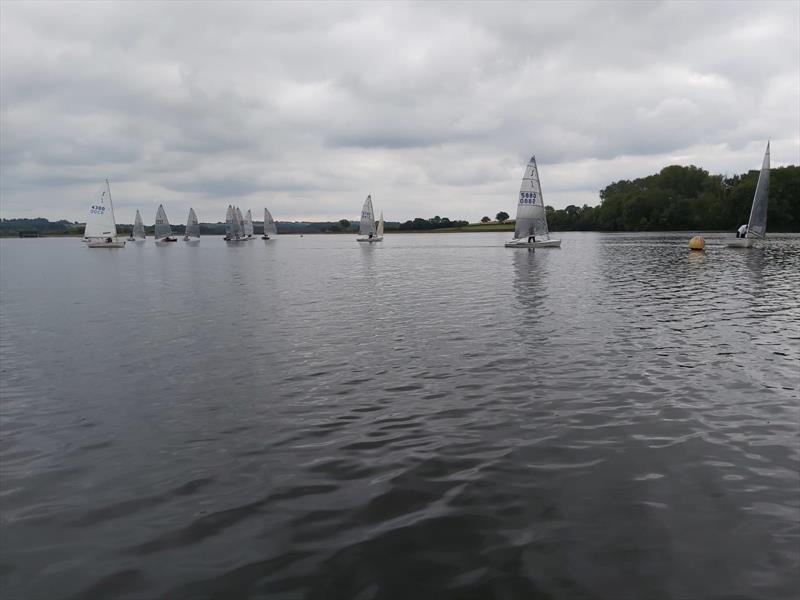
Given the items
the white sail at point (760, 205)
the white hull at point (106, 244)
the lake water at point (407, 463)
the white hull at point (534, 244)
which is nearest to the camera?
the lake water at point (407, 463)

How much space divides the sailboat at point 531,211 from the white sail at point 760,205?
33.6 meters

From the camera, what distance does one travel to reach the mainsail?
311 ft

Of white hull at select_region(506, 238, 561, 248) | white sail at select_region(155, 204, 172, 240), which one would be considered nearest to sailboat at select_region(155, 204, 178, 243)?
white sail at select_region(155, 204, 172, 240)

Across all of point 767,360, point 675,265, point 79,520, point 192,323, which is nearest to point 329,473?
point 79,520

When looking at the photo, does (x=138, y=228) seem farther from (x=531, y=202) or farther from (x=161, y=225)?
(x=531, y=202)

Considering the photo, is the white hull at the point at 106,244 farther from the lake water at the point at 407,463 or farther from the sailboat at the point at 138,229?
the lake water at the point at 407,463

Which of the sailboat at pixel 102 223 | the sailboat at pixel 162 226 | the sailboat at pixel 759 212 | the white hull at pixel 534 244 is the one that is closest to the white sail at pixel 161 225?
the sailboat at pixel 162 226

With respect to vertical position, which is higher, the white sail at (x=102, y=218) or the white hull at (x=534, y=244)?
the white sail at (x=102, y=218)

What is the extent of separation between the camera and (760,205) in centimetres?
8894

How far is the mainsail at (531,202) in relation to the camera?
9494 cm

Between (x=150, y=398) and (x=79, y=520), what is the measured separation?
7.14m

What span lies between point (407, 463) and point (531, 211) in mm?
91655

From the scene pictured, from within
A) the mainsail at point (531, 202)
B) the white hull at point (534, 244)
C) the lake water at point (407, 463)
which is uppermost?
the mainsail at point (531, 202)

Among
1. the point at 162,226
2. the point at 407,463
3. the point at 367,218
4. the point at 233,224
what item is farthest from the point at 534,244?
the point at 162,226
